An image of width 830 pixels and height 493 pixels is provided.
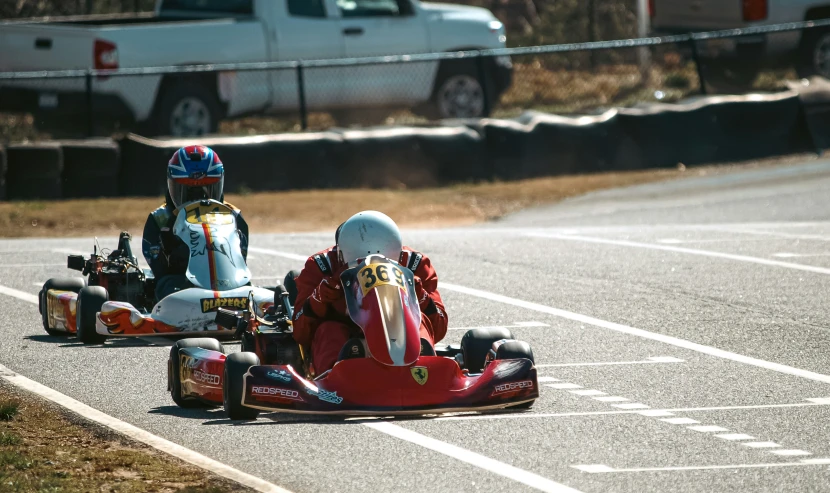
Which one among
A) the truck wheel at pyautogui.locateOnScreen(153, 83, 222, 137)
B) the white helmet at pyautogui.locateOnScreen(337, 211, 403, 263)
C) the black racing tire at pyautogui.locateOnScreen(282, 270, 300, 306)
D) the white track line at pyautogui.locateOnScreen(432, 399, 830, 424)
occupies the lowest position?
the white track line at pyautogui.locateOnScreen(432, 399, 830, 424)

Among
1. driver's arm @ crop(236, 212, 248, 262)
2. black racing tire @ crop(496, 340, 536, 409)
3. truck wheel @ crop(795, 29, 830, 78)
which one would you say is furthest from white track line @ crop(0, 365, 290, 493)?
truck wheel @ crop(795, 29, 830, 78)

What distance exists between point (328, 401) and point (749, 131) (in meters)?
14.6

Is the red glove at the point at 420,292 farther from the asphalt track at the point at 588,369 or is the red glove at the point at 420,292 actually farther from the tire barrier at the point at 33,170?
the tire barrier at the point at 33,170

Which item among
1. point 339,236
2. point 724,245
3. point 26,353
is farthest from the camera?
point 724,245

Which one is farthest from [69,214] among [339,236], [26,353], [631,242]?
[339,236]

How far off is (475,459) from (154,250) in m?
4.62

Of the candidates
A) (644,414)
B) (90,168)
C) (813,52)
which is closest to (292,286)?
(644,414)

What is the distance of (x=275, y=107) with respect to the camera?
2059 centimetres

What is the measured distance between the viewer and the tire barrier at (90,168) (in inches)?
700

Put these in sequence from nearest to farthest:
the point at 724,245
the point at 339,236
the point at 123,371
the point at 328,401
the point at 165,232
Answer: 1. the point at 328,401
2. the point at 339,236
3. the point at 123,371
4. the point at 165,232
5. the point at 724,245

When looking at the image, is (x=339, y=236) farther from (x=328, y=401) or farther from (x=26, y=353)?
(x=26, y=353)

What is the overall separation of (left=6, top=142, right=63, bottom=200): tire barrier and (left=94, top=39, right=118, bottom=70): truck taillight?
1.89 metres

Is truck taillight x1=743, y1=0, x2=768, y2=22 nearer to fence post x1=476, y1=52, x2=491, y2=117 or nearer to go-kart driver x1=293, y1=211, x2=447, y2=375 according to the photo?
fence post x1=476, y1=52, x2=491, y2=117

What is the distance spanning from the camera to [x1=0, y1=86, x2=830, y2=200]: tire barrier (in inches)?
704
